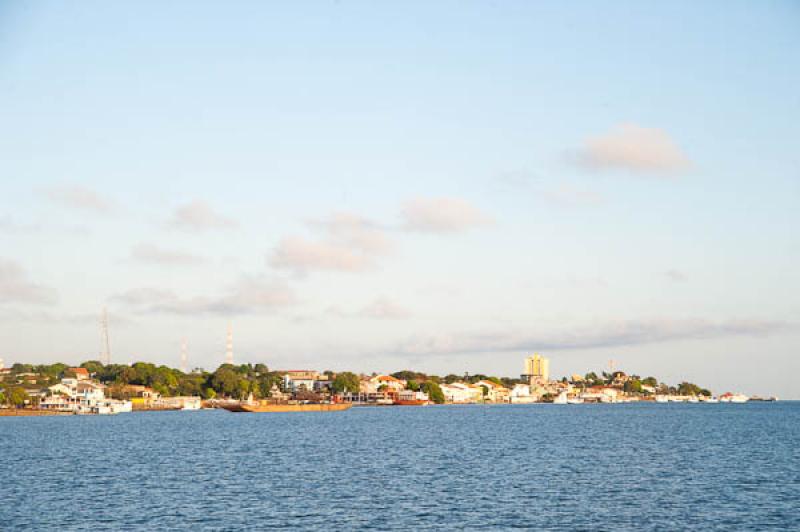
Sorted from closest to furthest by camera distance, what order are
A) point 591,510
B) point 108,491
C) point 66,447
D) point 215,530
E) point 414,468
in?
point 215,530 → point 591,510 → point 108,491 → point 414,468 → point 66,447

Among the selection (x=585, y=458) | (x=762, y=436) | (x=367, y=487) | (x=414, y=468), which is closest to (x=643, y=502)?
(x=367, y=487)

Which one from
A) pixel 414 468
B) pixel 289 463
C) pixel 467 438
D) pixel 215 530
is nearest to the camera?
pixel 215 530

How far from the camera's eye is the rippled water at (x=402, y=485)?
56781mm

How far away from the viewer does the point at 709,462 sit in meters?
93.7

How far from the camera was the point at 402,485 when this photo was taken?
7300 cm

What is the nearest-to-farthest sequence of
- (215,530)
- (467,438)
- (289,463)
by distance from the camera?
(215,530) → (289,463) → (467,438)

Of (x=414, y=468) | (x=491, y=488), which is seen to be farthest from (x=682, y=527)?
(x=414, y=468)

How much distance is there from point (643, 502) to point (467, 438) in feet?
248

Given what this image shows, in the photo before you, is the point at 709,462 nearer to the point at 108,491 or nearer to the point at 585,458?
the point at 585,458

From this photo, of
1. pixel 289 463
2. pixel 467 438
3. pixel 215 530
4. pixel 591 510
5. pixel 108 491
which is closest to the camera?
pixel 215 530

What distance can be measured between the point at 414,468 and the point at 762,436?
266 feet

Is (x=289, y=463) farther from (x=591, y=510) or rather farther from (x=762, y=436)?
(x=762, y=436)

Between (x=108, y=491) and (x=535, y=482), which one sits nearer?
(x=108, y=491)

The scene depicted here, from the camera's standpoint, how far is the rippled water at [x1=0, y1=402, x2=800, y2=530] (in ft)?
186
